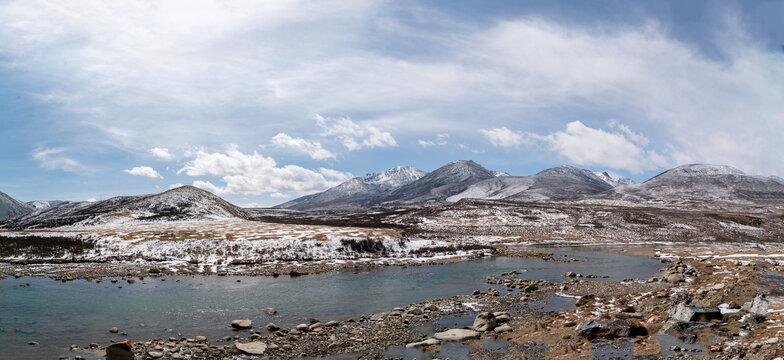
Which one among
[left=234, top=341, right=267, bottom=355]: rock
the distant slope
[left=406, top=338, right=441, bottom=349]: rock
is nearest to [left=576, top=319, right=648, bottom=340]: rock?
[left=406, top=338, right=441, bottom=349]: rock

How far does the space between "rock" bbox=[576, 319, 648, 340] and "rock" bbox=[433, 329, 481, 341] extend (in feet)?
17.8

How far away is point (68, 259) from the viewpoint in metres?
49.6

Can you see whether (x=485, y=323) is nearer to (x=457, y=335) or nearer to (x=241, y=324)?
(x=457, y=335)

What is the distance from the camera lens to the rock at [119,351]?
1735 centimetres

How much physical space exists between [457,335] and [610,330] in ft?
25.3

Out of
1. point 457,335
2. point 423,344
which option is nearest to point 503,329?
point 457,335

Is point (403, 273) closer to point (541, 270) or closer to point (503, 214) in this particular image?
point (541, 270)

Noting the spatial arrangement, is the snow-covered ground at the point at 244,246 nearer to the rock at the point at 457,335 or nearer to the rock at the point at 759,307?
the rock at the point at 457,335

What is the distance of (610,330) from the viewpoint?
19.5 metres

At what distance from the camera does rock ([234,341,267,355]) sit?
1968 cm

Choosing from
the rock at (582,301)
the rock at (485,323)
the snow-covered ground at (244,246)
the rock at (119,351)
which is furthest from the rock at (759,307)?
the snow-covered ground at (244,246)

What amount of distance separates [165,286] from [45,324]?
1275 cm

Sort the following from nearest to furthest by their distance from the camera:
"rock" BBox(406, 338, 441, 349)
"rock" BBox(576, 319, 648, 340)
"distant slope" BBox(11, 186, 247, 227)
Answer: "rock" BBox(576, 319, 648, 340)
"rock" BBox(406, 338, 441, 349)
"distant slope" BBox(11, 186, 247, 227)

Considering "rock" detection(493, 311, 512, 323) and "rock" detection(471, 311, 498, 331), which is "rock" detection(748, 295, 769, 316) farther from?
"rock" detection(471, 311, 498, 331)
